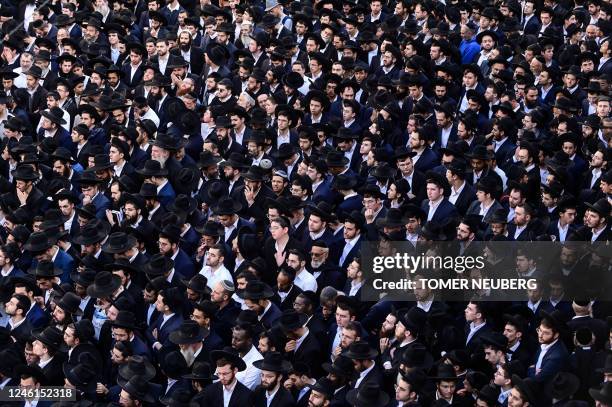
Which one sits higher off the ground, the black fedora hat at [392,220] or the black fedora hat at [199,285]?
the black fedora hat at [392,220]

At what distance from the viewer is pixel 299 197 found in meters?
15.0

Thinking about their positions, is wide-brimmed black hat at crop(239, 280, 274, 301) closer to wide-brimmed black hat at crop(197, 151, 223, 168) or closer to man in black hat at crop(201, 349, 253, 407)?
man in black hat at crop(201, 349, 253, 407)

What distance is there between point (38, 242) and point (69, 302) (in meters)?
1.40

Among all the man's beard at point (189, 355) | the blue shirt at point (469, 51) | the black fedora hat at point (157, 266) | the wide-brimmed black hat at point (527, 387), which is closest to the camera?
the wide-brimmed black hat at point (527, 387)

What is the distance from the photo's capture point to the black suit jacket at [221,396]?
1202 centimetres

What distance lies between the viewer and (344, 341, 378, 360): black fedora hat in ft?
39.2

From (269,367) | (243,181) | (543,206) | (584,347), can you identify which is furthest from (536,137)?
(269,367)

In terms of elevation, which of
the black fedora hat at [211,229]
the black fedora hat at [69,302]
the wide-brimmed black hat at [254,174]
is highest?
the wide-brimmed black hat at [254,174]

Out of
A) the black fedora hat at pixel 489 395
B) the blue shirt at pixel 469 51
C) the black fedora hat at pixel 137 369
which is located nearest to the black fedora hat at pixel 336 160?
the black fedora hat at pixel 137 369

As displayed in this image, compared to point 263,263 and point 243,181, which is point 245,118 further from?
point 263,263

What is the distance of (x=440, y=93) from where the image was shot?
1800 cm

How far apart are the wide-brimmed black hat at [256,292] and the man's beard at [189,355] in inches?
28.6

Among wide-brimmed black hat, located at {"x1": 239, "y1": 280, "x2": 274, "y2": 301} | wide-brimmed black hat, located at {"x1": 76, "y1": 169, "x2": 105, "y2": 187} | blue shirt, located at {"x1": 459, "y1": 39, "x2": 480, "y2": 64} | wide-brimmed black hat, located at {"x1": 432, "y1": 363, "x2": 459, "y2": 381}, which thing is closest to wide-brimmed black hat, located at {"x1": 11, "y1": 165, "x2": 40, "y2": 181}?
wide-brimmed black hat, located at {"x1": 76, "y1": 169, "x2": 105, "y2": 187}

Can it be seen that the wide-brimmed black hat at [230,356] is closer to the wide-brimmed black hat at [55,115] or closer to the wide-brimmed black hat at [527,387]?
the wide-brimmed black hat at [527,387]
